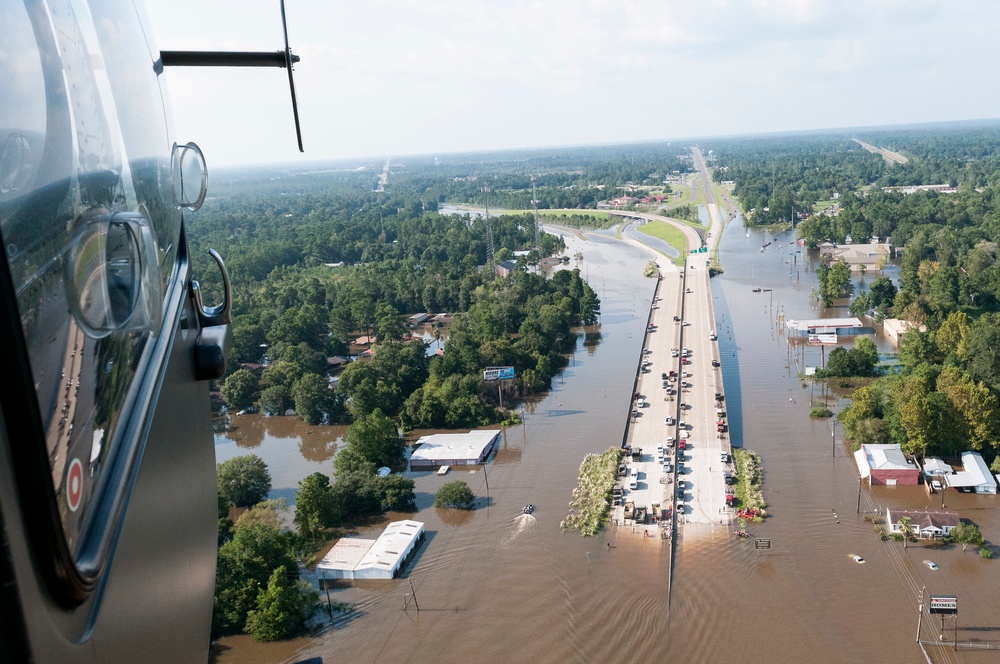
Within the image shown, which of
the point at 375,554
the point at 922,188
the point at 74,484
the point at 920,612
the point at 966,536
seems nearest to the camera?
the point at 74,484

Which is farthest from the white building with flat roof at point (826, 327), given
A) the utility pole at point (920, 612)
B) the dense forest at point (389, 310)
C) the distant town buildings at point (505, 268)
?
the utility pole at point (920, 612)

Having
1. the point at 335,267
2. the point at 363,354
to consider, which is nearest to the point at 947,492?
the point at 363,354

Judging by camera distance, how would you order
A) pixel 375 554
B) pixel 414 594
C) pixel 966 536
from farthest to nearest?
pixel 375 554, pixel 966 536, pixel 414 594

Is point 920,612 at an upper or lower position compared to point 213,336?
lower

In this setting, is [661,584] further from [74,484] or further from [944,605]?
[74,484]

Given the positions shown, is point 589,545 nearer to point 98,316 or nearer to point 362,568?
point 362,568

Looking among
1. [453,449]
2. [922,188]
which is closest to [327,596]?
[453,449]

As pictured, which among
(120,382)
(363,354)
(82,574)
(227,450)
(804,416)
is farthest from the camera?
(363,354)
